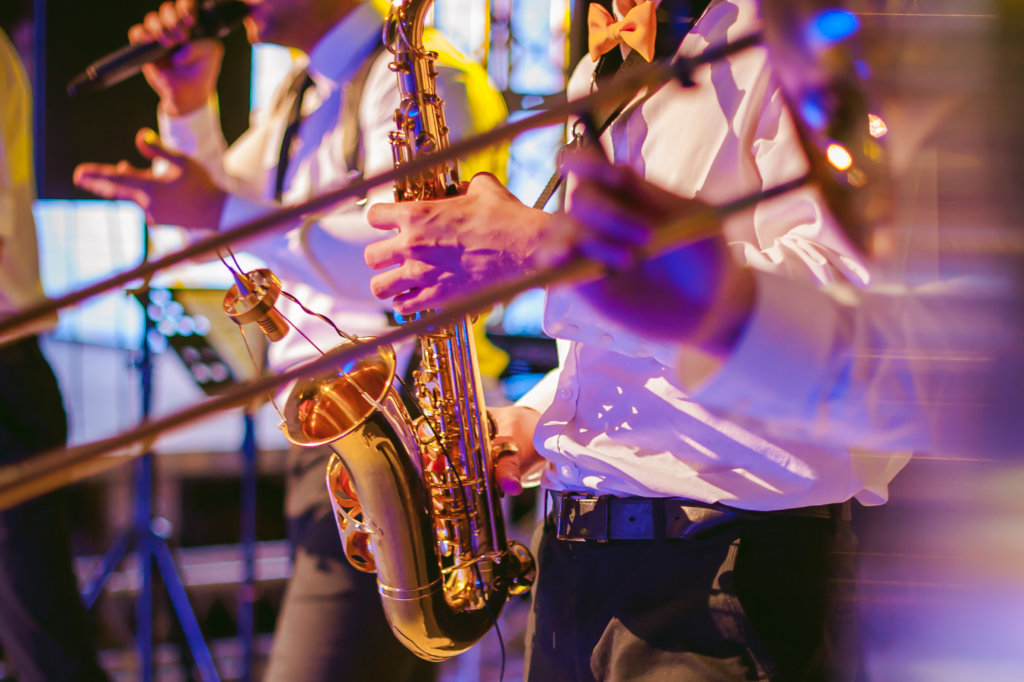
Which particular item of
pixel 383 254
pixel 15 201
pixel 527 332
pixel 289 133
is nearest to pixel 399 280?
pixel 383 254

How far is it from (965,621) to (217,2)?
10.5 ft

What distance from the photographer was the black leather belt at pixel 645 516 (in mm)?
1116

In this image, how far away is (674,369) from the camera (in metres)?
1.00

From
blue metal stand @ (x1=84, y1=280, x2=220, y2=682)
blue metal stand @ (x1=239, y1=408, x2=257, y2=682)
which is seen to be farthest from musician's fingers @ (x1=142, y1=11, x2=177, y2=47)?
blue metal stand @ (x1=239, y1=408, x2=257, y2=682)

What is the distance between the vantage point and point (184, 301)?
279 cm

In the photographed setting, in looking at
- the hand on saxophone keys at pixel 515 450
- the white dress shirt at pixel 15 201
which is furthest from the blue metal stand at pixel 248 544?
the hand on saxophone keys at pixel 515 450

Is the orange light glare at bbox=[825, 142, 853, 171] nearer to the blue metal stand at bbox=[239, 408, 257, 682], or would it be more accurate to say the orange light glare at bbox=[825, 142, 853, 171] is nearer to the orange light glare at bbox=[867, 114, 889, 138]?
the orange light glare at bbox=[867, 114, 889, 138]

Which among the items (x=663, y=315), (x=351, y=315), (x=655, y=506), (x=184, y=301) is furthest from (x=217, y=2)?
(x=663, y=315)

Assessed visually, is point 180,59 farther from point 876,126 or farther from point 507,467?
point 876,126

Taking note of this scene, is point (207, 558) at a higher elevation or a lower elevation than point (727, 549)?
A: lower

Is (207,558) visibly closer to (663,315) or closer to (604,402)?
(604,402)

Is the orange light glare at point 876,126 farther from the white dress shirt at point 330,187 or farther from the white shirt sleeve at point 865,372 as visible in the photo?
the white dress shirt at point 330,187

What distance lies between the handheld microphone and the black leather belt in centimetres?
156

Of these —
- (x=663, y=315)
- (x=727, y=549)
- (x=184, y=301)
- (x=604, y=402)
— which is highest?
(x=184, y=301)
